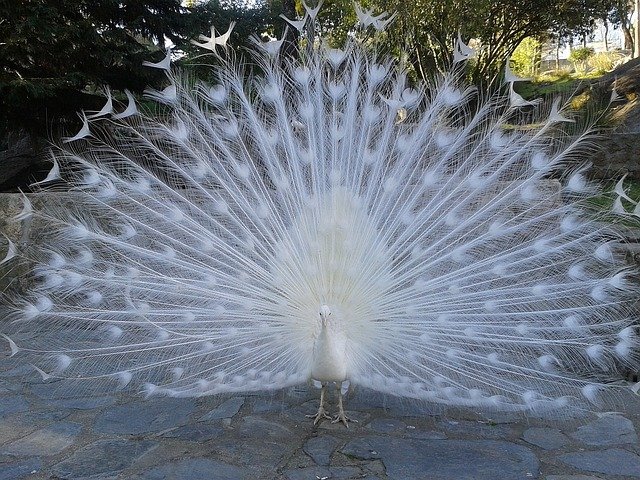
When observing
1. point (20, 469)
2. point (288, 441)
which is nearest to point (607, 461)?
point (288, 441)

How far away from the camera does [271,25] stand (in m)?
10.4

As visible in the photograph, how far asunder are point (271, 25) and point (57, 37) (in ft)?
12.2

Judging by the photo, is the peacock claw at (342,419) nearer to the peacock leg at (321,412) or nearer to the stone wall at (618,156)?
the peacock leg at (321,412)

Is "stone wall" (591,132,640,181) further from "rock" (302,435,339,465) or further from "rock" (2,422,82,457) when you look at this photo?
"rock" (2,422,82,457)

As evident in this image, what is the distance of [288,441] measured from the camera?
3203mm

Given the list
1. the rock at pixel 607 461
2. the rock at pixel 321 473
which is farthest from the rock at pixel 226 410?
the rock at pixel 607 461

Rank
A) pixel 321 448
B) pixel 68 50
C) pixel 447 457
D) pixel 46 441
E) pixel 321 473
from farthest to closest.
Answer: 1. pixel 68 50
2. pixel 46 441
3. pixel 321 448
4. pixel 447 457
5. pixel 321 473

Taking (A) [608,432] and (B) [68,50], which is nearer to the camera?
(A) [608,432]

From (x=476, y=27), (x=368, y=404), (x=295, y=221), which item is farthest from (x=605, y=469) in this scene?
(x=476, y=27)

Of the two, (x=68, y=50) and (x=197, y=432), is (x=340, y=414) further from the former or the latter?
(x=68, y=50)

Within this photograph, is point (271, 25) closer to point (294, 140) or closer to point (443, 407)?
point (294, 140)

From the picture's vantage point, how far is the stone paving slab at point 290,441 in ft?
9.51

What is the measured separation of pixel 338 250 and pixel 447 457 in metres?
1.11

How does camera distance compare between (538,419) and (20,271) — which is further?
(20,271)
